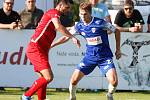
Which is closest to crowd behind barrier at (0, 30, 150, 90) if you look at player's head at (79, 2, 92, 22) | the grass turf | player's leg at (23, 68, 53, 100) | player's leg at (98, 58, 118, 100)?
the grass turf

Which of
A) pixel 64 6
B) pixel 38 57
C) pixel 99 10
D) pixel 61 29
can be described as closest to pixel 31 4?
pixel 99 10

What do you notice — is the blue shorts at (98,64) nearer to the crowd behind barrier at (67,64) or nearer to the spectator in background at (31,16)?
the crowd behind barrier at (67,64)

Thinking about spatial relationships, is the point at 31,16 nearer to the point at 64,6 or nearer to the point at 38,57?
the point at 38,57

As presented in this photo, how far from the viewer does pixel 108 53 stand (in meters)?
12.2

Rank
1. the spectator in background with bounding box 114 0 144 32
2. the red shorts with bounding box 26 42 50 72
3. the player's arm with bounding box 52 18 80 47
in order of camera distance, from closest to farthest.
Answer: the player's arm with bounding box 52 18 80 47 < the red shorts with bounding box 26 42 50 72 < the spectator in background with bounding box 114 0 144 32

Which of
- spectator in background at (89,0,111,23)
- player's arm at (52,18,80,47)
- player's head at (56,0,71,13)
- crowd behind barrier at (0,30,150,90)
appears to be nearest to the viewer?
player's arm at (52,18,80,47)

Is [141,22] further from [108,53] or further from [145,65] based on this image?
[108,53]

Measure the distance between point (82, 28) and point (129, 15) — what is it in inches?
147

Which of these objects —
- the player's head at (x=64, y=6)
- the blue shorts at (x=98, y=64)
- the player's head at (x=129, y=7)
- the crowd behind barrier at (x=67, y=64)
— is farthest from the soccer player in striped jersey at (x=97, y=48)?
the player's head at (x=129, y=7)

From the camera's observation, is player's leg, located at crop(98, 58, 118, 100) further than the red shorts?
Yes

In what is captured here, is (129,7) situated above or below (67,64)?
above

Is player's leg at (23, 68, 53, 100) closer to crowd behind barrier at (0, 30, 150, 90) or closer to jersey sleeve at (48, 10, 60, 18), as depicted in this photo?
jersey sleeve at (48, 10, 60, 18)

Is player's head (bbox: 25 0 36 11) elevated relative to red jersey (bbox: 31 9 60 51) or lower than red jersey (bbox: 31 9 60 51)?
lower

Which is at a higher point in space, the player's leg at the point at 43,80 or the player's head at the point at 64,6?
the player's head at the point at 64,6
